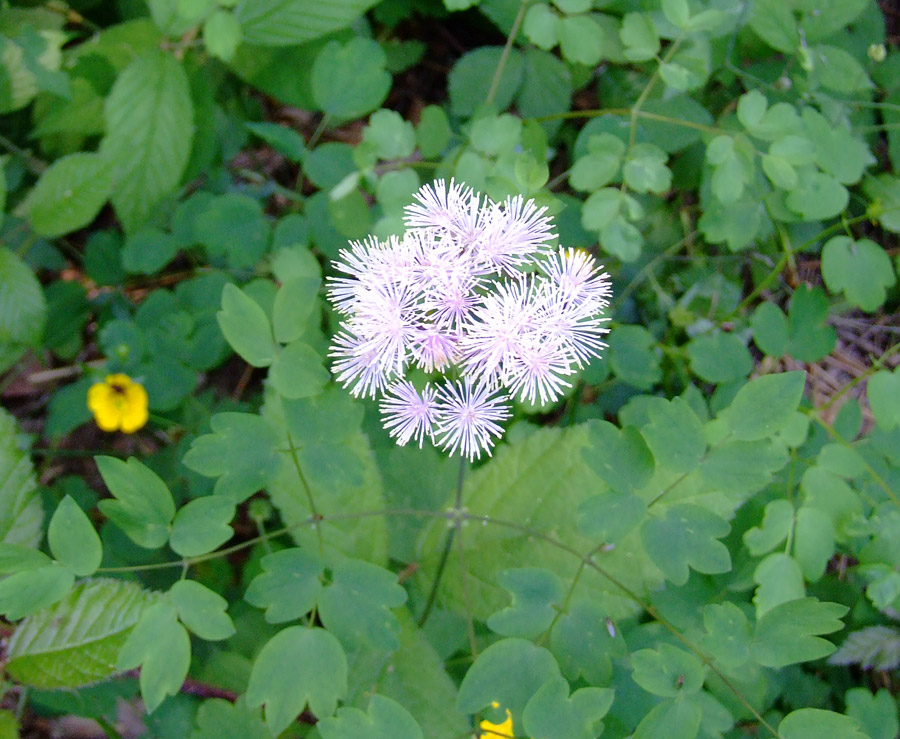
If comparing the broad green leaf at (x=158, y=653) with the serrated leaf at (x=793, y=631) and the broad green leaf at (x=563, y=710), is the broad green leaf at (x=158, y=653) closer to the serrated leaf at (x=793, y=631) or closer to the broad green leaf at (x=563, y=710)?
the broad green leaf at (x=563, y=710)

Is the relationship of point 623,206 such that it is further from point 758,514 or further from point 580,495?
point 758,514

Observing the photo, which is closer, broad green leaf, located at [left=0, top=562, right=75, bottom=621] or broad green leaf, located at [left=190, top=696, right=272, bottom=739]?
broad green leaf, located at [left=0, top=562, right=75, bottom=621]

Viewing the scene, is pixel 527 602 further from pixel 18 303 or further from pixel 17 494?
pixel 18 303

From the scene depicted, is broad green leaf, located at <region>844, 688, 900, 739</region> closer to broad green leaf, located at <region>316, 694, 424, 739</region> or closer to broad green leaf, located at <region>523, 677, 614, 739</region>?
broad green leaf, located at <region>523, 677, 614, 739</region>

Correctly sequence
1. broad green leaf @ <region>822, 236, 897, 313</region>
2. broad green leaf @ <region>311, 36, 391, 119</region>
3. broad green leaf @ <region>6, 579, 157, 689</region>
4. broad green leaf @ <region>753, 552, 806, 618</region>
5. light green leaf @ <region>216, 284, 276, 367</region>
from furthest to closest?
broad green leaf @ <region>311, 36, 391, 119</region>, broad green leaf @ <region>822, 236, 897, 313</region>, broad green leaf @ <region>6, 579, 157, 689</region>, broad green leaf @ <region>753, 552, 806, 618</region>, light green leaf @ <region>216, 284, 276, 367</region>

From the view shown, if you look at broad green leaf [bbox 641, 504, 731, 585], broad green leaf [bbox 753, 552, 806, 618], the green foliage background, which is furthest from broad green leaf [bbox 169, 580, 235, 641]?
broad green leaf [bbox 753, 552, 806, 618]

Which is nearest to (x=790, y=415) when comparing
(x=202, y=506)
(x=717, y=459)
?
(x=717, y=459)

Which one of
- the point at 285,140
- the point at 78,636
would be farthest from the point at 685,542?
the point at 285,140

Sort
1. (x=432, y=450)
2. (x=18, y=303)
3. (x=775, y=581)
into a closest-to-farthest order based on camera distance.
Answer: (x=775, y=581) < (x=432, y=450) < (x=18, y=303)
